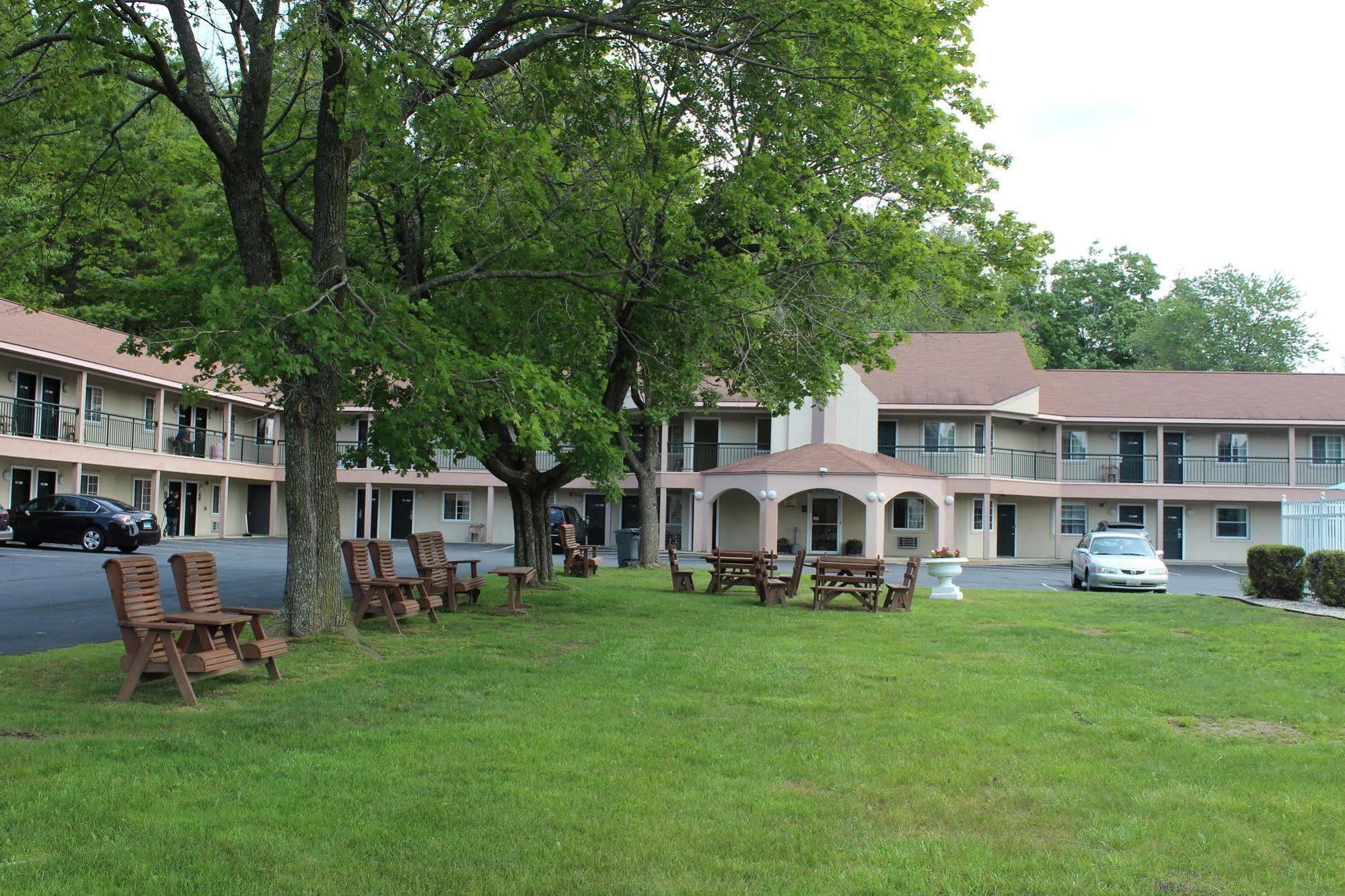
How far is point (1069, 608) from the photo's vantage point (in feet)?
59.8

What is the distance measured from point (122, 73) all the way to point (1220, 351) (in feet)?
189

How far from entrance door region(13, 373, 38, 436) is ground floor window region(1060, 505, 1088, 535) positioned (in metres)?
33.2

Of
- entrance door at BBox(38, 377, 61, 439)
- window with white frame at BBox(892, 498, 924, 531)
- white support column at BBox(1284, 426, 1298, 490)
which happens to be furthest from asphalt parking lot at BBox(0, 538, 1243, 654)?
entrance door at BBox(38, 377, 61, 439)

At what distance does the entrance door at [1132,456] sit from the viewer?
130 ft

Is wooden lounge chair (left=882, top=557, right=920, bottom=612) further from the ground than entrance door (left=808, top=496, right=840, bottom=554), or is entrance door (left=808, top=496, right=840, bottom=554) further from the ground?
entrance door (left=808, top=496, right=840, bottom=554)

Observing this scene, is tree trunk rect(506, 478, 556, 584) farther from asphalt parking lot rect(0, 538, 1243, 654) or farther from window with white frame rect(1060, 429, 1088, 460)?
window with white frame rect(1060, 429, 1088, 460)

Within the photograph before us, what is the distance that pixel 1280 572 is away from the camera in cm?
1961

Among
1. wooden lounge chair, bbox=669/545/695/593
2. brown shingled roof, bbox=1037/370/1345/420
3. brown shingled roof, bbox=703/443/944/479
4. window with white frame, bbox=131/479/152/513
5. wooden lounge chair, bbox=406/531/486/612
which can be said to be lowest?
wooden lounge chair, bbox=669/545/695/593

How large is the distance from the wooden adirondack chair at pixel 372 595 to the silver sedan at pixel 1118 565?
54.4 feet

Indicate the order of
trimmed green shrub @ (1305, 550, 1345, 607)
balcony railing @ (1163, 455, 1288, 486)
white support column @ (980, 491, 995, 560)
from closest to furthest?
trimmed green shrub @ (1305, 550, 1345, 607) → white support column @ (980, 491, 995, 560) → balcony railing @ (1163, 455, 1288, 486)

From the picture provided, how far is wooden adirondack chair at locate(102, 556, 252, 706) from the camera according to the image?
819cm

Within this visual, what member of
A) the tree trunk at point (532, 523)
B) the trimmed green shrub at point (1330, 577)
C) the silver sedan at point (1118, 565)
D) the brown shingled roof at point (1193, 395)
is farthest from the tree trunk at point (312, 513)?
the brown shingled roof at point (1193, 395)

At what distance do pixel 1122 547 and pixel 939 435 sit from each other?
1348cm

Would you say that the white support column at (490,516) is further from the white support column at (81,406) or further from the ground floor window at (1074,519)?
the ground floor window at (1074,519)
